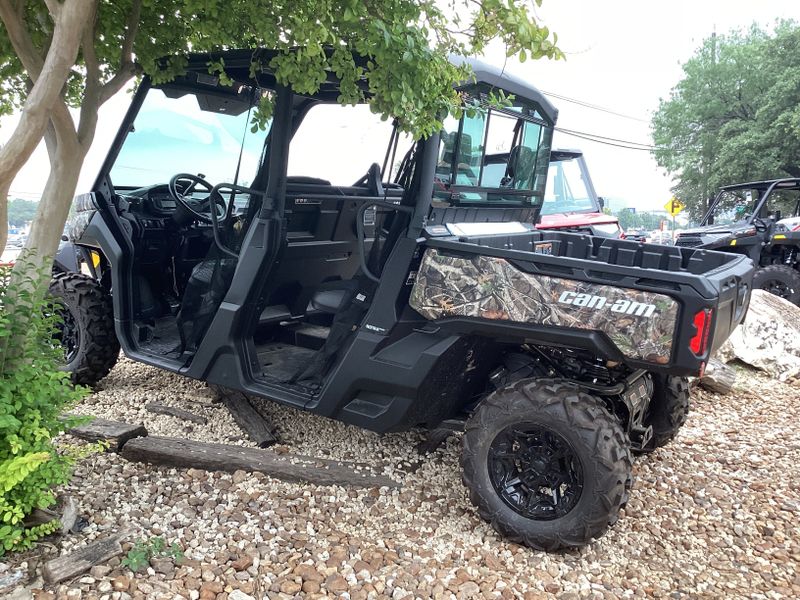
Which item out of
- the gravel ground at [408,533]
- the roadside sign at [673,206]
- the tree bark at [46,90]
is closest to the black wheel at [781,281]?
the gravel ground at [408,533]

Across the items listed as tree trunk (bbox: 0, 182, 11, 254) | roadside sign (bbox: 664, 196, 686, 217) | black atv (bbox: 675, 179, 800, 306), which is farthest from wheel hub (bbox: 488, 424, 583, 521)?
roadside sign (bbox: 664, 196, 686, 217)

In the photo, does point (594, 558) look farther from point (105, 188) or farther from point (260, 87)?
point (105, 188)

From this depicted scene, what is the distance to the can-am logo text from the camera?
278 centimetres

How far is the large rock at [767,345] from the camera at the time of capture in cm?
634

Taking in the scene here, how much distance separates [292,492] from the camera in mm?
3525

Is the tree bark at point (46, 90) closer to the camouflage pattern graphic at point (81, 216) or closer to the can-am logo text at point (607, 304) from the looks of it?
the camouflage pattern graphic at point (81, 216)

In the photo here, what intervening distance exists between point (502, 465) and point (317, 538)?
0.96 metres

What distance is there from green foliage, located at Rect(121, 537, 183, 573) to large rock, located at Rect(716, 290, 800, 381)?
5.43 m

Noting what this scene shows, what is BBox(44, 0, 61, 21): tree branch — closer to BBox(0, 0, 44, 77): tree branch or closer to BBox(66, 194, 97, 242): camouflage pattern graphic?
BBox(0, 0, 44, 77): tree branch

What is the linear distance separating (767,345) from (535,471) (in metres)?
4.47

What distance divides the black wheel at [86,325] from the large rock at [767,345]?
5.53 meters

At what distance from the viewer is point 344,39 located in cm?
327

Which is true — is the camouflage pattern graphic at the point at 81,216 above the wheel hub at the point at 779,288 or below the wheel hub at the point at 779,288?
above

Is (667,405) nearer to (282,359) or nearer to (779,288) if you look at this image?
(282,359)
